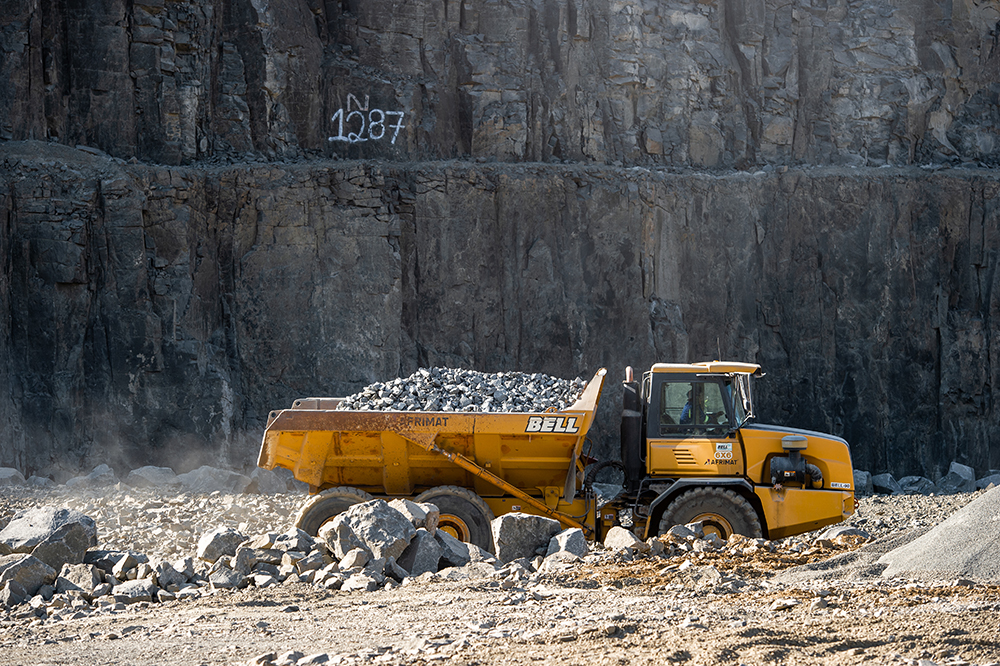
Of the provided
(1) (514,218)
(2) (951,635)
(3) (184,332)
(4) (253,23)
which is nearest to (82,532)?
(2) (951,635)

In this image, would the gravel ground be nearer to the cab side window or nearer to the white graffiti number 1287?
the cab side window

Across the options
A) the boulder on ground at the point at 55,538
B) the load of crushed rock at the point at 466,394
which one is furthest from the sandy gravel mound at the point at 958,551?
the boulder on ground at the point at 55,538

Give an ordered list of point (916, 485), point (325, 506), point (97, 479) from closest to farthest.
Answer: point (325, 506), point (97, 479), point (916, 485)

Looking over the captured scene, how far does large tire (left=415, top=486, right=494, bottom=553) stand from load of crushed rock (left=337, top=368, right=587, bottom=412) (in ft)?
2.58

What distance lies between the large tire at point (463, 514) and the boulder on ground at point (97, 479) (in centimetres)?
780

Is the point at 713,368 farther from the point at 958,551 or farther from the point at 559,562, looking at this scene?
the point at 958,551

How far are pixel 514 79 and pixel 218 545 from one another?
1633 cm

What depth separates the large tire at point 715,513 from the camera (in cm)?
918

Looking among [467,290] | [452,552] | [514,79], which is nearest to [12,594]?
[452,552]

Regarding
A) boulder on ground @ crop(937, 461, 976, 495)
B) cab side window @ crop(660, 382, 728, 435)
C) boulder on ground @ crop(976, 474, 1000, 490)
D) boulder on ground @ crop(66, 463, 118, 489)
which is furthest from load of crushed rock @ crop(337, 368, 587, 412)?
boulder on ground @ crop(937, 461, 976, 495)

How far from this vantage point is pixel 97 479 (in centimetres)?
1562

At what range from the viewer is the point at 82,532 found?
7.77 metres

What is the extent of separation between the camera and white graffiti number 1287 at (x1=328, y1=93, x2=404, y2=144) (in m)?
21.9

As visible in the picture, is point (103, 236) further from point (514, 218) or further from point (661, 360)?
point (661, 360)
